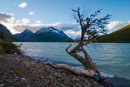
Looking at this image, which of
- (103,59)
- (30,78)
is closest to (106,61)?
(103,59)

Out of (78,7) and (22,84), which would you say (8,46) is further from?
(22,84)

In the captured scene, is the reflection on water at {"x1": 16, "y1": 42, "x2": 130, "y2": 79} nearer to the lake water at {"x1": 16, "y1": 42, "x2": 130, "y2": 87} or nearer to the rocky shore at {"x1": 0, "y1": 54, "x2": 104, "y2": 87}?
the lake water at {"x1": 16, "y1": 42, "x2": 130, "y2": 87}

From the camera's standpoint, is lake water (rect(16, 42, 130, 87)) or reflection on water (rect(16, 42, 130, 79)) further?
reflection on water (rect(16, 42, 130, 79))

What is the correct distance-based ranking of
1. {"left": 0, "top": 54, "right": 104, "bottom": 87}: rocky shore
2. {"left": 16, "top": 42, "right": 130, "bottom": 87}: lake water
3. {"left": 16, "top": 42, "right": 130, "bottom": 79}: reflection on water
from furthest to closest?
{"left": 16, "top": 42, "right": 130, "bottom": 79}: reflection on water < {"left": 16, "top": 42, "right": 130, "bottom": 87}: lake water < {"left": 0, "top": 54, "right": 104, "bottom": 87}: rocky shore

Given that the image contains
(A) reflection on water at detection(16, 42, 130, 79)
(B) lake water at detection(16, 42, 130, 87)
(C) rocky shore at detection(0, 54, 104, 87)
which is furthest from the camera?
(A) reflection on water at detection(16, 42, 130, 79)

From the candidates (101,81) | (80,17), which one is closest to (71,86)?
(101,81)

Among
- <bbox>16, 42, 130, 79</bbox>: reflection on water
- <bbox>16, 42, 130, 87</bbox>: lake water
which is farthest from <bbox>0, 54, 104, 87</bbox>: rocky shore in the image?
<bbox>16, 42, 130, 79</bbox>: reflection on water

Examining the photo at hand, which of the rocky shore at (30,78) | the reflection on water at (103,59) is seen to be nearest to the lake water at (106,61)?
the reflection on water at (103,59)

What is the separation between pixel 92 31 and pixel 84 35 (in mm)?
1176

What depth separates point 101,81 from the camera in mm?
13930

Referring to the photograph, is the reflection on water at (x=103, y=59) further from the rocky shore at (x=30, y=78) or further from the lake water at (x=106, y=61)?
the rocky shore at (x=30, y=78)

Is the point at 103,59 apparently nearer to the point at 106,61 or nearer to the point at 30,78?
the point at 106,61

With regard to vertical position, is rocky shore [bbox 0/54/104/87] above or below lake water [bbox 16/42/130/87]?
above

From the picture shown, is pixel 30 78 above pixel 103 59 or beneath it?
above
